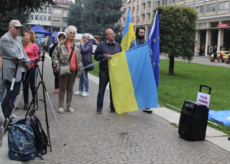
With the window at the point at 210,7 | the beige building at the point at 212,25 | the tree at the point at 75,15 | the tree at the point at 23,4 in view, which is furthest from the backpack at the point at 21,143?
the tree at the point at 75,15

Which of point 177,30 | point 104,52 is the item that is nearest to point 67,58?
point 104,52

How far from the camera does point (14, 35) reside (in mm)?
5316

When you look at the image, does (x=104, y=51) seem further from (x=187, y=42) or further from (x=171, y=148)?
(x=187, y=42)

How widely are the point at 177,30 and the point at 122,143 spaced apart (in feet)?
37.0

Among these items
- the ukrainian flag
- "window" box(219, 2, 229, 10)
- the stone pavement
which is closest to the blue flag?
the ukrainian flag

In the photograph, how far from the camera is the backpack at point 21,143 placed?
386 centimetres

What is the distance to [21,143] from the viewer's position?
12.6ft

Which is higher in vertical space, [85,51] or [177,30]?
[177,30]

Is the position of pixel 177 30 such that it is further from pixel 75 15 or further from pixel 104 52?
pixel 75 15

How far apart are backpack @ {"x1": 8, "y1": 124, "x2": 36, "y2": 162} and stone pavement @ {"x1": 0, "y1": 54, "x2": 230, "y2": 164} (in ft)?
0.56

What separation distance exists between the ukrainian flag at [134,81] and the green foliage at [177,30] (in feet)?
28.6

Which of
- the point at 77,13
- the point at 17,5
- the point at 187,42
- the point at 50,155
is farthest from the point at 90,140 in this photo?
the point at 77,13

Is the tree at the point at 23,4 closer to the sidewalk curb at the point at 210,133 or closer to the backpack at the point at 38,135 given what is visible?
the sidewalk curb at the point at 210,133

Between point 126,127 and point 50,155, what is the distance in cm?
199
